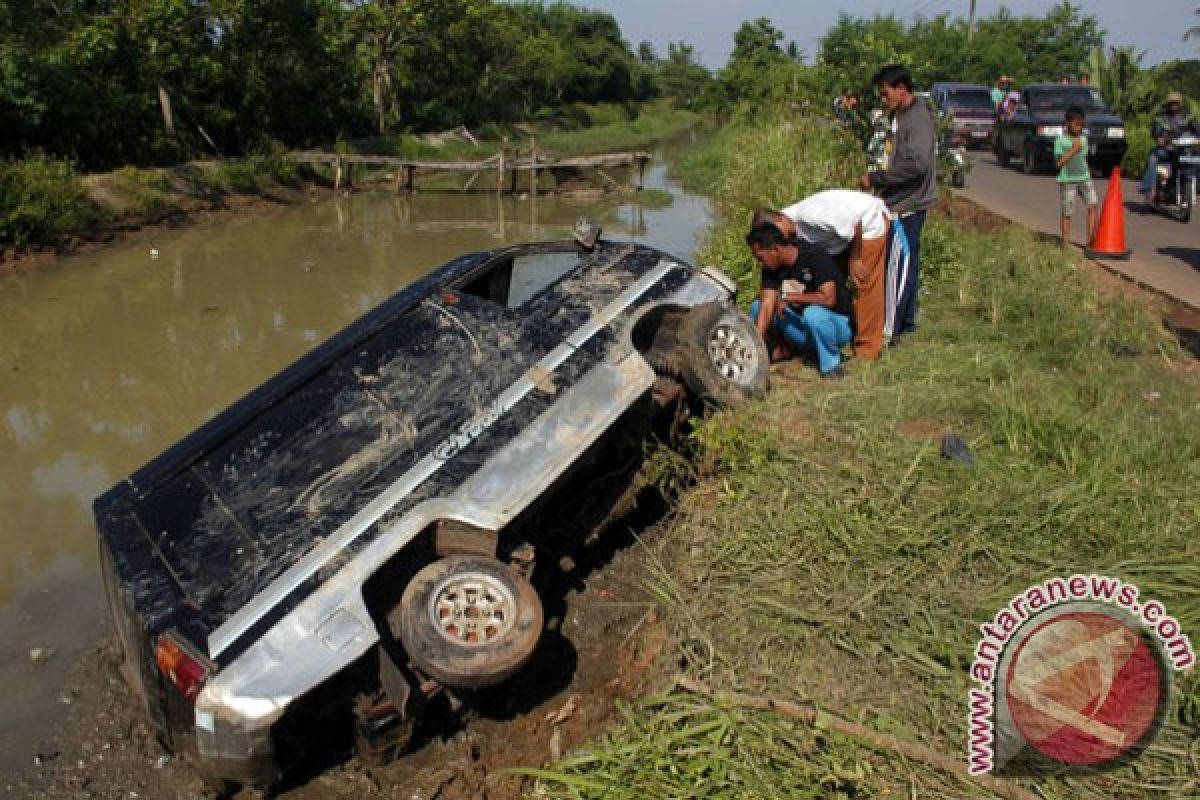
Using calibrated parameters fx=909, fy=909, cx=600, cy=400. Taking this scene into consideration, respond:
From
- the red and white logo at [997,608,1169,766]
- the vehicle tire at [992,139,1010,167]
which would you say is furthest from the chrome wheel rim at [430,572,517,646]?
the vehicle tire at [992,139,1010,167]

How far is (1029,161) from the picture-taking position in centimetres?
1738

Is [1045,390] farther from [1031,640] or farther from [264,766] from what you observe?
[264,766]

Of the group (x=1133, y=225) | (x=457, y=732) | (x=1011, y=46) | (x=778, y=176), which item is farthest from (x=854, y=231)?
(x=1011, y=46)

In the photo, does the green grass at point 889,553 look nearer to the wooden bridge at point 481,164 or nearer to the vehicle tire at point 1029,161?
the vehicle tire at point 1029,161

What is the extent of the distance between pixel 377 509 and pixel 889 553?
73.4 inches

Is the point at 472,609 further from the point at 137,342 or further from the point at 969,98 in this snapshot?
the point at 969,98

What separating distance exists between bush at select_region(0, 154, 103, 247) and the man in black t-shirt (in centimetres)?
1181

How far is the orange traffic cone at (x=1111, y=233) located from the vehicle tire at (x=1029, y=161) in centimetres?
886

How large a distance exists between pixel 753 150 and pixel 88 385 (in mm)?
8752

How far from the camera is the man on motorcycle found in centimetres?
1148

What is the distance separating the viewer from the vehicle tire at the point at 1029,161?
1722cm

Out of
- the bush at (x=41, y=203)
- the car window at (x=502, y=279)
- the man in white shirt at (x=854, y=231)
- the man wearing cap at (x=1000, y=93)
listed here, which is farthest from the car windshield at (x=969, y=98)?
the car window at (x=502, y=279)

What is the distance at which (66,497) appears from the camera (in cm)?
588

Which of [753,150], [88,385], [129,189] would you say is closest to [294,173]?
[129,189]
